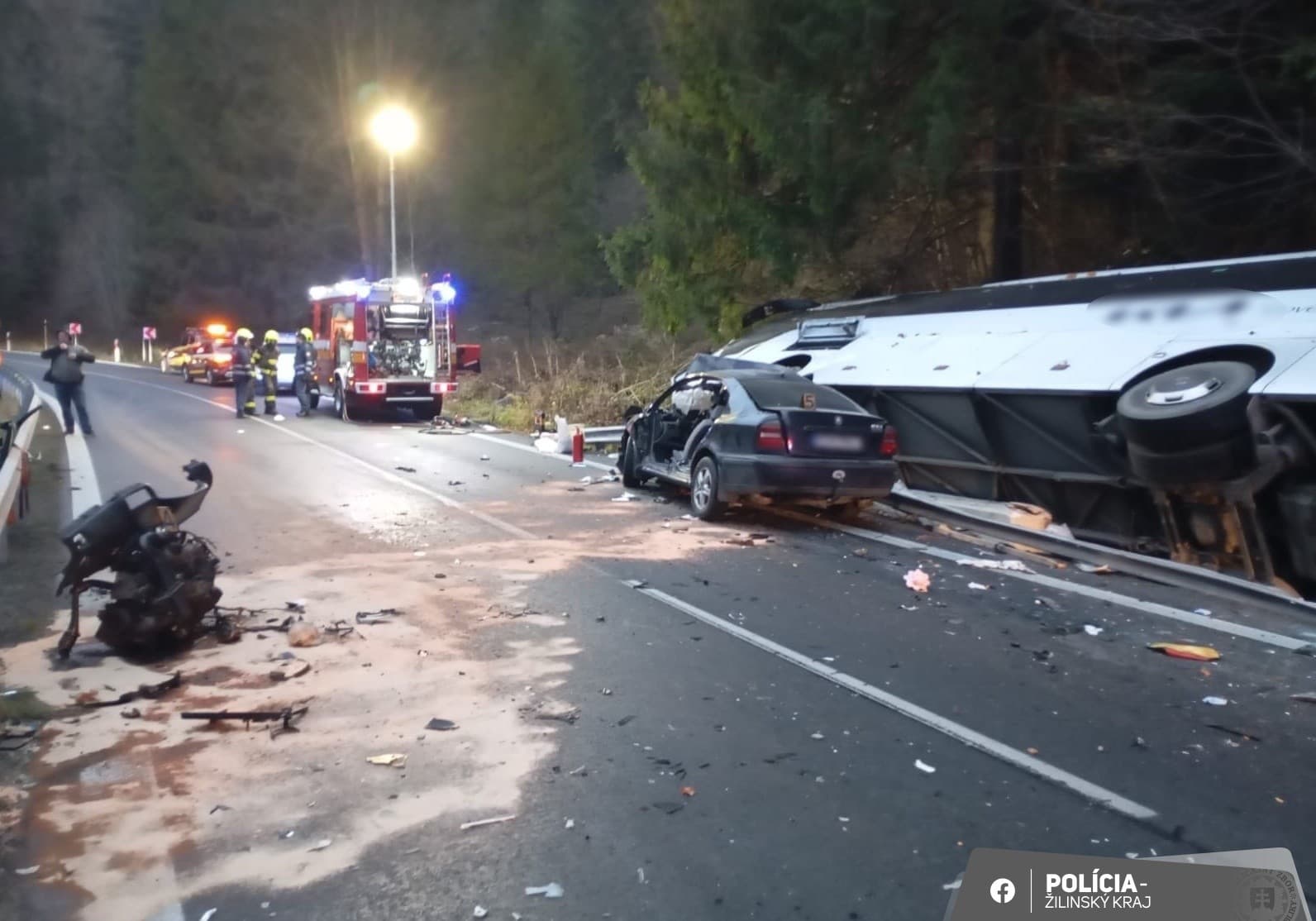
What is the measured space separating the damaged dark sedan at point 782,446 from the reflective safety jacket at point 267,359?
14332 millimetres

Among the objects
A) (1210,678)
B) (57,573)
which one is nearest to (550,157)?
(57,573)

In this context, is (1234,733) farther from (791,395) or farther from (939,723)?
(791,395)

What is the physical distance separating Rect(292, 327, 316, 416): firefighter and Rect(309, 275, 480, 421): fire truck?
1.65 ft

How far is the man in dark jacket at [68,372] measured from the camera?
18.1 m

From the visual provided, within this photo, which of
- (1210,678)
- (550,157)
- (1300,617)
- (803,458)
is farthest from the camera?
(550,157)

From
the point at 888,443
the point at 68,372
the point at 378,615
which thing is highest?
the point at 68,372

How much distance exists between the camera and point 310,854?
4.27 meters

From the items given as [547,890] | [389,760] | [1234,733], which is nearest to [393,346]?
[389,760]

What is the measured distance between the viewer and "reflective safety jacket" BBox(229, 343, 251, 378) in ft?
73.7

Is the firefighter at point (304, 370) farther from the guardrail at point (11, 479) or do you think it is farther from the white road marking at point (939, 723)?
the white road marking at point (939, 723)

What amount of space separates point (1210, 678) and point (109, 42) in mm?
71953

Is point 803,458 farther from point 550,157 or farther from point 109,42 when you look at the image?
point 109,42

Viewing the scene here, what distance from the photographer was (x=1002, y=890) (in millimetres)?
2879

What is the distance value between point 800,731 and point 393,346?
1968 cm
